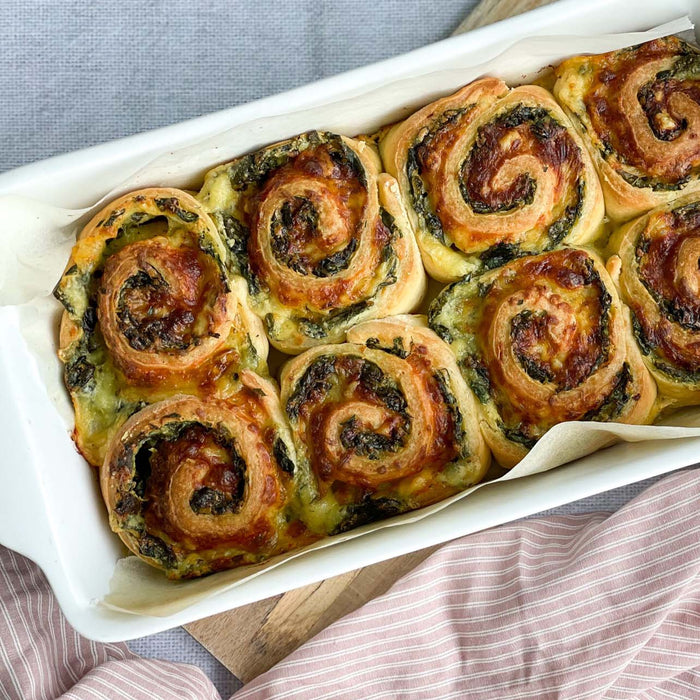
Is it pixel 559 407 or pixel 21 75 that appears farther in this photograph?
pixel 21 75

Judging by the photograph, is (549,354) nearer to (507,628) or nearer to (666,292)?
(666,292)

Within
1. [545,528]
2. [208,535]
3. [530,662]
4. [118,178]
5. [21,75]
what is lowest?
[530,662]

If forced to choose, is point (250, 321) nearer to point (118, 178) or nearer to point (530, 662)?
point (118, 178)

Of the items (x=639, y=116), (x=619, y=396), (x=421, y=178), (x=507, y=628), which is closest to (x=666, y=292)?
(x=619, y=396)

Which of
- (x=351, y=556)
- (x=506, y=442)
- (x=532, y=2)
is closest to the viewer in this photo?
(x=351, y=556)

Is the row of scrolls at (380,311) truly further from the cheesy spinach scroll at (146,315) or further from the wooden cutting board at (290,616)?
the wooden cutting board at (290,616)

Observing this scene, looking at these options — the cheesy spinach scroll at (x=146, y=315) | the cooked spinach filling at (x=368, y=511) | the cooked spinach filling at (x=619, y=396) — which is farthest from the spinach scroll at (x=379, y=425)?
the cooked spinach filling at (x=619, y=396)

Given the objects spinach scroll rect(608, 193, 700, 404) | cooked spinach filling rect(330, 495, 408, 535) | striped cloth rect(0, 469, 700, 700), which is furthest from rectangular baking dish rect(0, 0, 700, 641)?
striped cloth rect(0, 469, 700, 700)

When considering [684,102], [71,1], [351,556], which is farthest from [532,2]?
[351,556]
